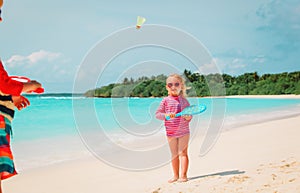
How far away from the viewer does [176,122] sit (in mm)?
3947

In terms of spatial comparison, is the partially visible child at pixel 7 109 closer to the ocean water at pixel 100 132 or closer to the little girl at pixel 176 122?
Result: the ocean water at pixel 100 132

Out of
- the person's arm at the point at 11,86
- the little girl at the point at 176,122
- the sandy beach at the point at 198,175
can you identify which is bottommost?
the sandy beach at the point at 198,175

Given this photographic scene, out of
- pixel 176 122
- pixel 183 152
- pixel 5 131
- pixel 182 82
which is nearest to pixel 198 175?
pixel 183 152

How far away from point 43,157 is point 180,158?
3.43 m

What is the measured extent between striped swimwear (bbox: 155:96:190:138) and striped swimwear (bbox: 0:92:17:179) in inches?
81.9

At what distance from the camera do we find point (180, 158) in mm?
4082

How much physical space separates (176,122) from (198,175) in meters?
0.80

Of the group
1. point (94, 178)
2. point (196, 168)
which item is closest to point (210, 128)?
point (196, 168)

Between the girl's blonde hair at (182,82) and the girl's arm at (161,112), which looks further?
the girl's blonde hair at (182,82)

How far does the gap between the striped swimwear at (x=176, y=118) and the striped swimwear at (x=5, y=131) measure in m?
2.08

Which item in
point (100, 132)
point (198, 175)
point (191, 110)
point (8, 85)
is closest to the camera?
point (8, 85)

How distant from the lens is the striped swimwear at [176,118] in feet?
13.0

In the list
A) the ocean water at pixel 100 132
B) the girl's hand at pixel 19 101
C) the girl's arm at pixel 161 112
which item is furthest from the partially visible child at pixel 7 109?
the girl's arm at pixel 161 112

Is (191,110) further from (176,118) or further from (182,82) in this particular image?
(182,82)
